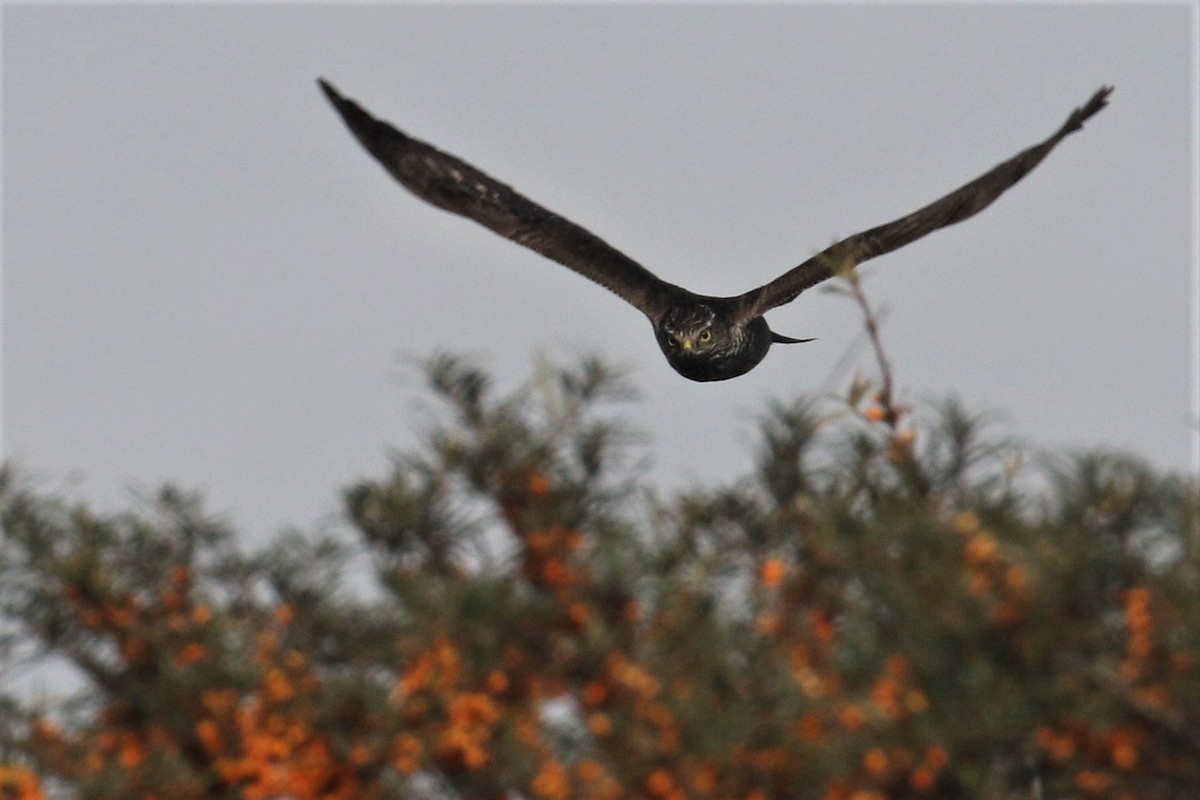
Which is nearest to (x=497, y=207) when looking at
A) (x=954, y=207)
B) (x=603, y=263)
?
(x=603, y=263)

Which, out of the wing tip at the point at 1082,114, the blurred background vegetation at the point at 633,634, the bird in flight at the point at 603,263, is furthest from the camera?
the bird in flight at the point at 603,263

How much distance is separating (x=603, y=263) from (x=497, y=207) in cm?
56

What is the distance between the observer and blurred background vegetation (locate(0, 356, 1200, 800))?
17.6ft

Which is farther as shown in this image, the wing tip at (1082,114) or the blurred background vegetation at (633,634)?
the wing tip at (1082,114)

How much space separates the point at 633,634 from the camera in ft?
25.2

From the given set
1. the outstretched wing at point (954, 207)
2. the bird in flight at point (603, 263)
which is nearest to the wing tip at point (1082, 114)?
the outstretched wing at point (954, 207)

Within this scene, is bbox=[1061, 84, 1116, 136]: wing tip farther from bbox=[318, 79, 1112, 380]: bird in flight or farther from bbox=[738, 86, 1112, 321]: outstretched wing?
bbox=[318, 79, 1112, 380]: bird in flight

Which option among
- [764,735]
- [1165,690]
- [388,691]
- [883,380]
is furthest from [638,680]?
[883,380]

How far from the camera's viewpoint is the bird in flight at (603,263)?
864cm

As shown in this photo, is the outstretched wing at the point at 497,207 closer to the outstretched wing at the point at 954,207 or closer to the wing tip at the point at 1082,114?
the outstretched wing at the point at 954,207

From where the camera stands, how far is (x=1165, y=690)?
5.33 m

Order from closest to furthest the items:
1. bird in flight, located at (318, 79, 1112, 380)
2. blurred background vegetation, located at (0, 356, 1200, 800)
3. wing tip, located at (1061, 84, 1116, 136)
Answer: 1. blurred background vegetation, located at (0, 356, 1200, 800)
2. wing tip, located at (1061, 84, 1116, 136)
3. bird in flight, located at (318, 79, 1112, 380)

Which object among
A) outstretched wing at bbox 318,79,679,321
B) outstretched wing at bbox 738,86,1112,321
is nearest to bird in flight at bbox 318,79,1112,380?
outstretched wing at bbox 318,79,679,321

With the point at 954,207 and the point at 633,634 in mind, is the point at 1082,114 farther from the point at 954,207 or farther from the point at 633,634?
the point at 633,634
